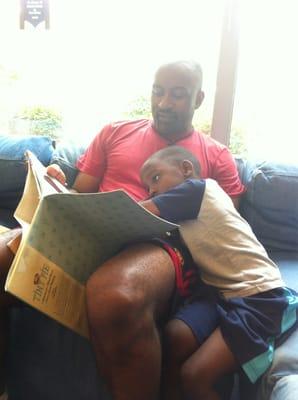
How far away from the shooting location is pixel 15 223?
1.50 meters

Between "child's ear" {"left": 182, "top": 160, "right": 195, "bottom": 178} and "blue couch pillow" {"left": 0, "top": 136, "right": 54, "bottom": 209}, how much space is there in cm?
68

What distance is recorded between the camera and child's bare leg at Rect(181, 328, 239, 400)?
836 mm

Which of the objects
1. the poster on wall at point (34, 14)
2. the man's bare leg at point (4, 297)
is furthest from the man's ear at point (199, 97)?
the poster on wall at point (34, 14)

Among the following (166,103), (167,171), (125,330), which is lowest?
(125,330)

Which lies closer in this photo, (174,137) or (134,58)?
(174,137)

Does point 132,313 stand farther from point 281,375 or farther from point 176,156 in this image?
point 176,156

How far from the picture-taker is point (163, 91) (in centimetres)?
139

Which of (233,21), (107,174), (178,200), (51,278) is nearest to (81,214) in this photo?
(51,278)

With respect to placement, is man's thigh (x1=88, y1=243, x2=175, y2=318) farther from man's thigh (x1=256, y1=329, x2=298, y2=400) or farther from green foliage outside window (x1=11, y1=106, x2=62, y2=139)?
green foliage outside window (x1=11, y1=106, x2=62, y2=139)

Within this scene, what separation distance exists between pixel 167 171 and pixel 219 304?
39 centimetres

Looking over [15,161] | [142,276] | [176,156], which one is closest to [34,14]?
[15,161]

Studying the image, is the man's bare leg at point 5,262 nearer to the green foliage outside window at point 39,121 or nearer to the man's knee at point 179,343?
the man's knee at point 179,343

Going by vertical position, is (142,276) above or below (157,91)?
below

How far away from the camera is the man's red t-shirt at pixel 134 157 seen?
1.38 m
